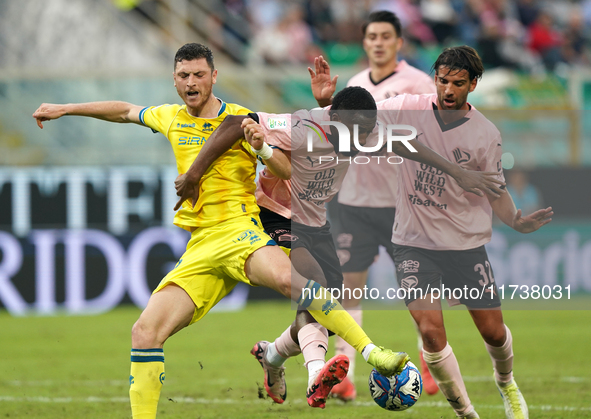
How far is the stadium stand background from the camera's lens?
11.4 meters

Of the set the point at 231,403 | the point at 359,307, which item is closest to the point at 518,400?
the point at 359,307

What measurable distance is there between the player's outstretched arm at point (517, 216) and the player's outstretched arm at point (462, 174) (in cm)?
14

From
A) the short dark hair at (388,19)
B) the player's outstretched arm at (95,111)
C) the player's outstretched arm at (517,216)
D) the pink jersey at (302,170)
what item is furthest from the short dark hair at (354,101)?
the short dark hair at (388,19)

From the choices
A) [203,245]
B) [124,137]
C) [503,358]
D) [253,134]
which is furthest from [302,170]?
[124,137]

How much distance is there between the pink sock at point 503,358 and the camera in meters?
5.35

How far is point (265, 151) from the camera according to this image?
4.81 meters

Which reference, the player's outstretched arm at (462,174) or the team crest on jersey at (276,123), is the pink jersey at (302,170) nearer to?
the team crest on jersey at (276,123)

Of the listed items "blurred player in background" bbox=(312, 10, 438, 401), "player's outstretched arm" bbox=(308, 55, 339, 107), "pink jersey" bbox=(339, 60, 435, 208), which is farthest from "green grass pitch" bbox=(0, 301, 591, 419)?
"player's outstretched arm" bbox=(308, 55, 339, 107)

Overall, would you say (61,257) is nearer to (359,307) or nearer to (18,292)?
(18,292)

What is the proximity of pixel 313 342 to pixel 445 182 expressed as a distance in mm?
1359

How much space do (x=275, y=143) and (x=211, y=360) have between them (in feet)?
13.1

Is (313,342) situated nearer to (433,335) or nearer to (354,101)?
(433,335)

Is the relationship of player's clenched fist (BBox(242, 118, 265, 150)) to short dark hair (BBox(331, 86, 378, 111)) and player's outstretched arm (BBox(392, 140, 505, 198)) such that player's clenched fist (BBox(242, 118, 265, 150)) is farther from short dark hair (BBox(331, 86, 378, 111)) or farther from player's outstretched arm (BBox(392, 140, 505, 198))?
player's outstretched arm (BBox(392, 140, 505, 198))

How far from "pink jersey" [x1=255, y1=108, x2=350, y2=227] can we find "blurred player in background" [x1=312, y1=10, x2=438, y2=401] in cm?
133
